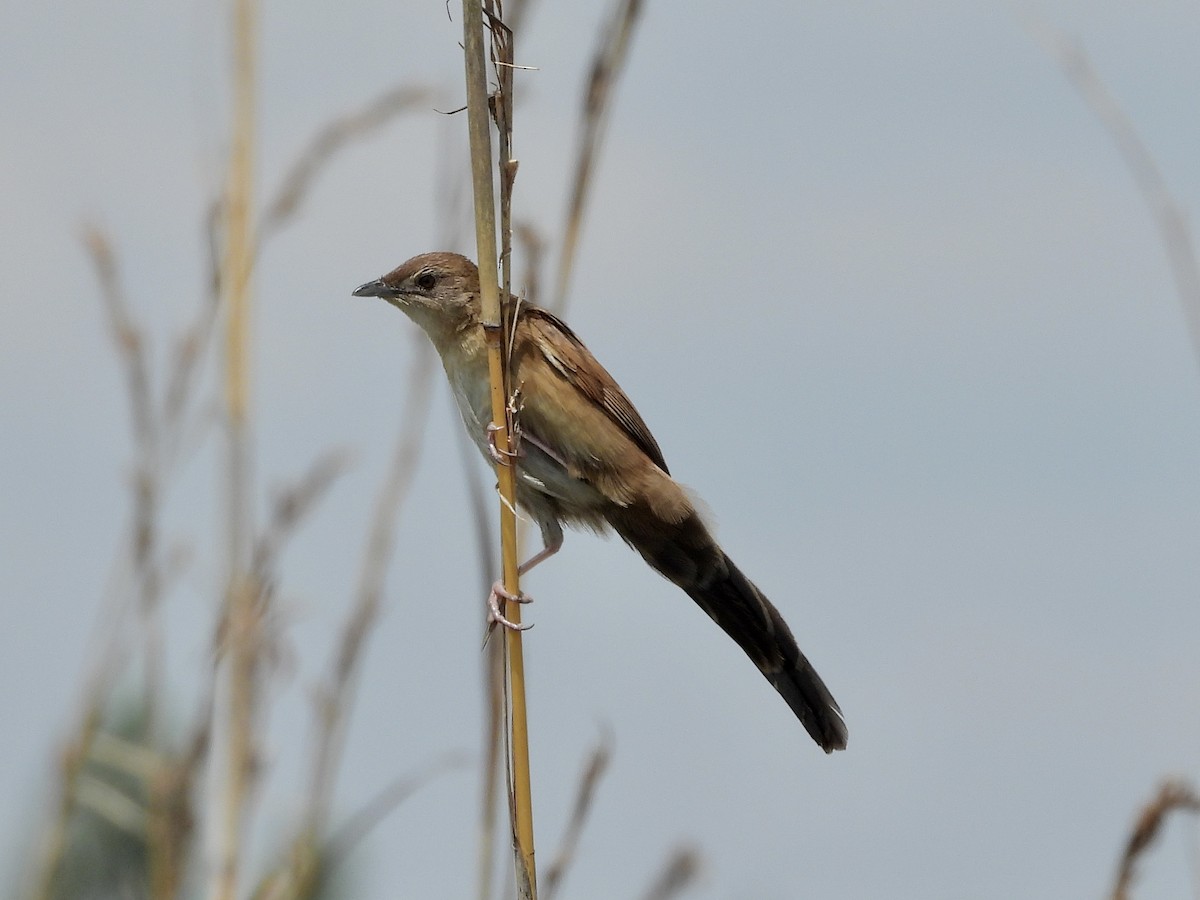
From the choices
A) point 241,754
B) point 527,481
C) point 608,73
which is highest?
point 608,73

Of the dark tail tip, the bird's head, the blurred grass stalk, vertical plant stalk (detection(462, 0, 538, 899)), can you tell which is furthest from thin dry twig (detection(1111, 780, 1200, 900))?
the bird's head

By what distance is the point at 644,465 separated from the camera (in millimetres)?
4301

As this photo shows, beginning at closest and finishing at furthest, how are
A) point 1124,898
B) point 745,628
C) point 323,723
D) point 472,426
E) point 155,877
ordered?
point 1124,898
point 155,877
point 323,723
point 472,426
point 745,628

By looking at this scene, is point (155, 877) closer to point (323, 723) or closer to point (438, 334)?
point (323, 723)

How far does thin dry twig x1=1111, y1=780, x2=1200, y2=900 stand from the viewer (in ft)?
7.53

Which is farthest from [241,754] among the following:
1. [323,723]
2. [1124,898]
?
[1124,898]

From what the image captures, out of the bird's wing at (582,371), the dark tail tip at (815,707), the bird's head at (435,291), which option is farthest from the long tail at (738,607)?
the bird's head at (435,291)

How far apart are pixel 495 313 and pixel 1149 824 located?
1380 mm

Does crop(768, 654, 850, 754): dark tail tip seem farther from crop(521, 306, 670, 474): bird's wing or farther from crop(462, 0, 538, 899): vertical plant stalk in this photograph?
crop(462, 0, 538, 899): vertical plant stalk

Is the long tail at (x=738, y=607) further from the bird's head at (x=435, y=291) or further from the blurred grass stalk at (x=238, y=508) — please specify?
the blurred grass stalk at (x=238, y=508)

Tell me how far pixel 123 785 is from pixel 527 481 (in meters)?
1.60

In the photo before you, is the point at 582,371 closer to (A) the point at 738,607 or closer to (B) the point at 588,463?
(B) the point at 588,463

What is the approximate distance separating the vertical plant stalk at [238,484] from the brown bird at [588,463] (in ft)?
4.20

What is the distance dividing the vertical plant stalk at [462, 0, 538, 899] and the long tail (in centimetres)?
176
